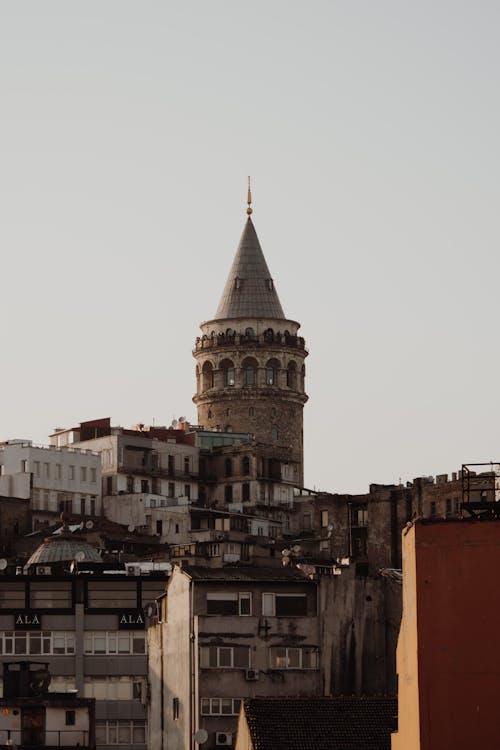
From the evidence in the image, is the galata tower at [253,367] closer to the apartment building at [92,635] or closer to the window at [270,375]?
the window at [270,375]

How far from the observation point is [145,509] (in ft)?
507

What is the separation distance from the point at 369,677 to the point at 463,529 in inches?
1596

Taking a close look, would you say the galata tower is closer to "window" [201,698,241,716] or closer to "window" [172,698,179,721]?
"window" [172,698,179,721]

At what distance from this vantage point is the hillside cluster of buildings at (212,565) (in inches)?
2532

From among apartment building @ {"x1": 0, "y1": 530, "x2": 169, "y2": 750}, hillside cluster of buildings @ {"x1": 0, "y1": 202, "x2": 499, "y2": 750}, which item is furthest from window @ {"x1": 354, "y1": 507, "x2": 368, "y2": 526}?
apartment building @ {"x1": 0, "y1": 530, "x2": 169, "y2": 750}

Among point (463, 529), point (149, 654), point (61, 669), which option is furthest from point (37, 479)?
point (463, 529)

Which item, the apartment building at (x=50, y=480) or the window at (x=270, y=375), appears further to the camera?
the window at (x=270, y=375)

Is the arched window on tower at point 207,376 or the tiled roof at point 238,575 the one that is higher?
the arched window on tower at point 207,376

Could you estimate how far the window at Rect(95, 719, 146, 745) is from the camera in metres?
85.3

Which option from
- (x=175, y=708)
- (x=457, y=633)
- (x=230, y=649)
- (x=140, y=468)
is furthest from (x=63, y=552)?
(x=457, y=633)

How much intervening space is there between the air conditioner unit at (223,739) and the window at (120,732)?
23.6m

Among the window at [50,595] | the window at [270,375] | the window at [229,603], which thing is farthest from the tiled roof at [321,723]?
the window at [270,375]

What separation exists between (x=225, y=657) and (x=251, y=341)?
123 metres

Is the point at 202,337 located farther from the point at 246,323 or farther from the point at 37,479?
the point at 37,479
